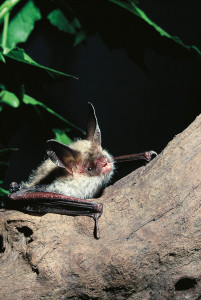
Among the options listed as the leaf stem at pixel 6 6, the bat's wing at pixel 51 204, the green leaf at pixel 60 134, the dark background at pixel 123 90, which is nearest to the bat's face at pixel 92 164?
the bat's wing at pixel 51 204

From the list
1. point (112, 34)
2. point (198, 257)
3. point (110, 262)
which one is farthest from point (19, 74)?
point (198, 257)

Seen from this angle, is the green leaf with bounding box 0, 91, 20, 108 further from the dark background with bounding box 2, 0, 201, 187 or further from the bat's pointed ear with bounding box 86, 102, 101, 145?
the dark background with bounding box 2, 0, 201, 187

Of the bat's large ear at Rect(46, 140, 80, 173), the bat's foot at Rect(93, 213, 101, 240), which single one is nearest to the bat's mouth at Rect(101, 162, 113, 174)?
the bat's large ear at Rect(46, 140, 80, 173)

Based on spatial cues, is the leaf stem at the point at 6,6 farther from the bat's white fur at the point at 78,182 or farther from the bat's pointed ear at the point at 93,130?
the bat's white fur at the point at 78,182

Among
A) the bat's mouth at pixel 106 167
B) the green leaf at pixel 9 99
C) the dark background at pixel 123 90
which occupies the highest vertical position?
the bat's mouth at pixel 106 167

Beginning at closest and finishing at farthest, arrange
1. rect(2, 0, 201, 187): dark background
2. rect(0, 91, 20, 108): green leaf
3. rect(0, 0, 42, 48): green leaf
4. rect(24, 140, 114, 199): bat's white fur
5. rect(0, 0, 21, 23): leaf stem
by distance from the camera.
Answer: rect(24, 140, 114, 199): bat's white fur
rect(0, 91, 20, 108): green leaf
rect(0, 0, 21, 23): leaf stem
rect(0, 0, 42, 48): green leaf
rect(2, 0, 201, 187): dark background

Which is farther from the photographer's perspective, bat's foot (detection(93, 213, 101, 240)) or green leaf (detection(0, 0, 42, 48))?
green leaf (detection(0, 0, 42, 48))

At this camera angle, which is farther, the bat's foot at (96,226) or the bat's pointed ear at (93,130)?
the bat's pointed ear at (93,130)
